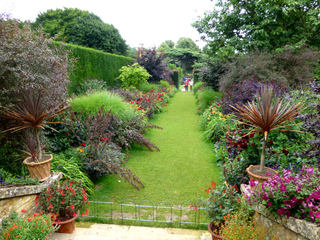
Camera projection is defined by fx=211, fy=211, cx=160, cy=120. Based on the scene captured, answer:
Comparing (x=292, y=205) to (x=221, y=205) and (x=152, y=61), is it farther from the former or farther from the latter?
(x=152, y=61)

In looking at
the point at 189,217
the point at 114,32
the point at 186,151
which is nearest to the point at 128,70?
the point at 186,151

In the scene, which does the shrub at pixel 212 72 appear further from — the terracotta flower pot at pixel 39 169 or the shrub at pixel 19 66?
the terracotta flower pot at pixel 39 169

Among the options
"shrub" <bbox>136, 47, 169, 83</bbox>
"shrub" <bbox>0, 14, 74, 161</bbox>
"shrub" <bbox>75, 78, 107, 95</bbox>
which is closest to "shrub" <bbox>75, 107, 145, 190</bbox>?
"shrub" <bbox>0, 14, 74, 161</bbox>

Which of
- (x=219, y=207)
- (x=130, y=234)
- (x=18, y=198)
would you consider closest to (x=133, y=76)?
(x=18, y=198)

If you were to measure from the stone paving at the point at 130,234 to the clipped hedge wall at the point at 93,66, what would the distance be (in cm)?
582

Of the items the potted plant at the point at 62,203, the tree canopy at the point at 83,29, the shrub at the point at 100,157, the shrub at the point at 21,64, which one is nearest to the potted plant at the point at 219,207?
the shrub at the point at 100,157

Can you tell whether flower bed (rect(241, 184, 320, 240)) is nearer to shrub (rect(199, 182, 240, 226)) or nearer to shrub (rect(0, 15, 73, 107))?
shrub (rect(199, 182, 240, 226))

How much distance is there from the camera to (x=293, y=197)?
197 centimetres

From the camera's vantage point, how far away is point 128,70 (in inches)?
484

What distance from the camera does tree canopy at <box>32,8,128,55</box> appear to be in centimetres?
2345

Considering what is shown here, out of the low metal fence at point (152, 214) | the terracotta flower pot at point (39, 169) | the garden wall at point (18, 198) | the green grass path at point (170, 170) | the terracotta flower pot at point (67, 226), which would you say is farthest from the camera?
the green grass path at point (170, 170)

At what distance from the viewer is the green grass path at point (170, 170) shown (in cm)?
397

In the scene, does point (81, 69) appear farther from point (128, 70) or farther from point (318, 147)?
point (318, 147)

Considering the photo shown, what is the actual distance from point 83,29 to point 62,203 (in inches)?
958
